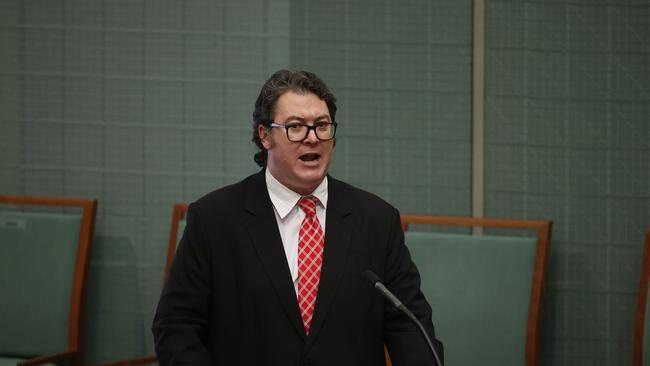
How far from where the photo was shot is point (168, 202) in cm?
369

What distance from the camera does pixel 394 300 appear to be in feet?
6.36

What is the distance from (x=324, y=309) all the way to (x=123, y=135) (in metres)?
1.83

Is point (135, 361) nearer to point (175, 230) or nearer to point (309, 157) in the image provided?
point (175, 230)

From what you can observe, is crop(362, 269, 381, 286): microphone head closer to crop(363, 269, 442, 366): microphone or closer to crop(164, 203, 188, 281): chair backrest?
crop(363, 269, 442, 366): microphone

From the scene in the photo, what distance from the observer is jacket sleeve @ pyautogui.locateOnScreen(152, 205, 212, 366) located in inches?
81.5

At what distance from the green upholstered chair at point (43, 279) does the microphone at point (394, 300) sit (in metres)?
1.74

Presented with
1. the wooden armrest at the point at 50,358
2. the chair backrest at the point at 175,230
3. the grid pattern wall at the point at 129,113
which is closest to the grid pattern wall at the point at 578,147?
the grid pattern wall at the point at 129,113

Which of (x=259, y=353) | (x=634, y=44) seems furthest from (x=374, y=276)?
(x=634, y=44)

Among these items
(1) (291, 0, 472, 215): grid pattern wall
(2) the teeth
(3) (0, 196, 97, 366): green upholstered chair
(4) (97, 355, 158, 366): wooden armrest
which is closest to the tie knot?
(2) the teeth

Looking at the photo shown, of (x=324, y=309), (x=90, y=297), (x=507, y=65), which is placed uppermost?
(x=507, y=65)

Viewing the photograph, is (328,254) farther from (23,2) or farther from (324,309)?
(23,2)

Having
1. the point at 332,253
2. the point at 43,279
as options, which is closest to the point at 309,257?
the point at 332,253

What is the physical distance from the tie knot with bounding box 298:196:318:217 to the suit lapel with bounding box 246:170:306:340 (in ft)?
0.26

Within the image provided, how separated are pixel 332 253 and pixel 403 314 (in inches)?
8.8
